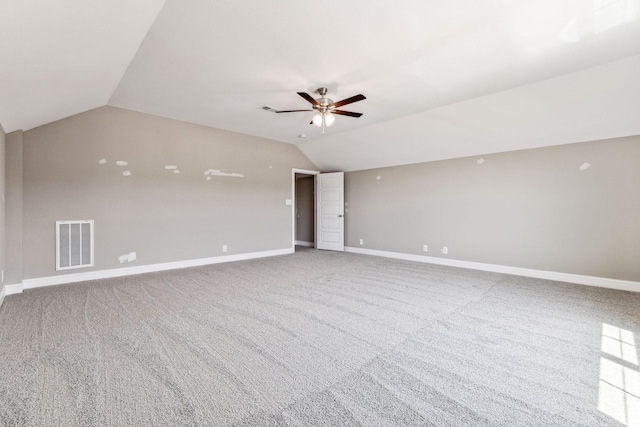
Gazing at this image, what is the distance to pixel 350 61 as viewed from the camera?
116 inches

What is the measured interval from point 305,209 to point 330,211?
54.3 inches

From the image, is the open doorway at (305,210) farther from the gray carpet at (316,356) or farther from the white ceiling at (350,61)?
the gray carpet at (316,356)

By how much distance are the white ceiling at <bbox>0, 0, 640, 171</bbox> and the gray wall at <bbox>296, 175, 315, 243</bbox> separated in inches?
149

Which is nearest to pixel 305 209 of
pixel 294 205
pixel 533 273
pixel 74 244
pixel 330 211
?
pixel 294 205

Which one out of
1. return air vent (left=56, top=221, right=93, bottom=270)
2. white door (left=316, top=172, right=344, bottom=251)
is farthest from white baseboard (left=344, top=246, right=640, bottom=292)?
return air vent (left=56, top=221, right=93, bottom=270)

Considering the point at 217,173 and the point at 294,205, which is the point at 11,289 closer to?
the point at 217,173

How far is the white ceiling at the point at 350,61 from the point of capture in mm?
2107

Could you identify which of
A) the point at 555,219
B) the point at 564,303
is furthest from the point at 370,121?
the point at 564,303

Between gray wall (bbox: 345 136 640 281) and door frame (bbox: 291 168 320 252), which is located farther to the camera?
door frame (bbox: 291 168 320 252)

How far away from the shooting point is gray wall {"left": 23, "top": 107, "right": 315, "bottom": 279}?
3887mm

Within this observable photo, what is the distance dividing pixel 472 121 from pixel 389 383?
4201 mm

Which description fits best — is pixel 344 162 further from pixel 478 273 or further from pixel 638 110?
pixel 638 110

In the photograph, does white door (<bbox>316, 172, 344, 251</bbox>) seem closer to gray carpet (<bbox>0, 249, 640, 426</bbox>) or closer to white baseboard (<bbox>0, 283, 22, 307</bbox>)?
gray carpet (<bbox>0, 249, 640, 426</bbox>)

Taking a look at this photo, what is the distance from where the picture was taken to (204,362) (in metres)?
2.01
